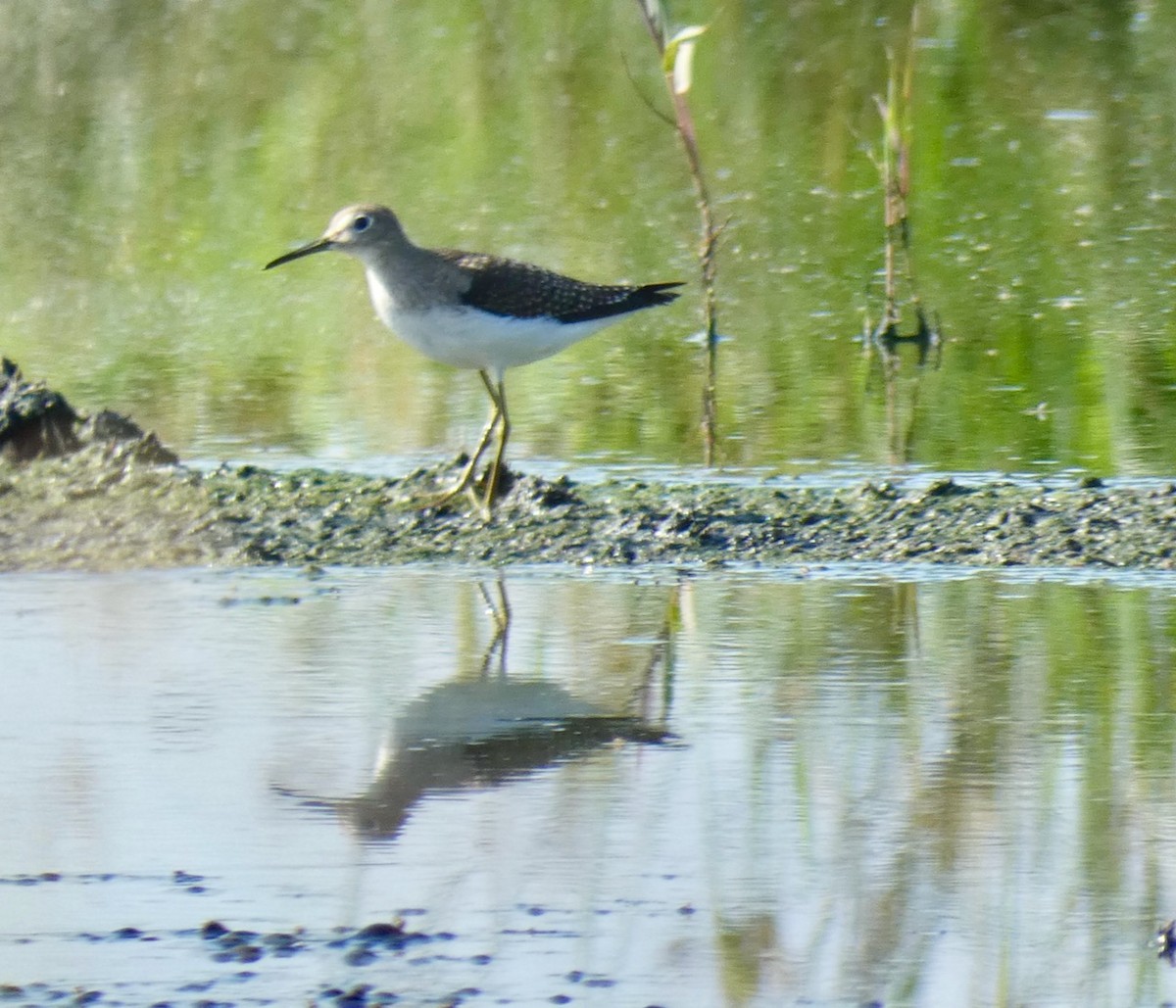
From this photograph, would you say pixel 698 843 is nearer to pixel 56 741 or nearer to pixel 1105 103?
pixel 56 741

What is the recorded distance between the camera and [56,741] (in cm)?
493

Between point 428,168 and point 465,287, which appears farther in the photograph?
point 428,168

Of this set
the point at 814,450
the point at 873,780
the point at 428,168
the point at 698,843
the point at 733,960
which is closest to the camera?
the point at 733,960

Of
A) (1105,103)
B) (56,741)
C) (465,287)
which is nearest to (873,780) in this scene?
(56,741)

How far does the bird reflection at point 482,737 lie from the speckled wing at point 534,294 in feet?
7.52

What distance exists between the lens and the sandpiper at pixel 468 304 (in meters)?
7.64

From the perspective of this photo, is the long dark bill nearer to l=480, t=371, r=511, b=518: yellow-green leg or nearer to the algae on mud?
l=480, t=371, r=511, b=518: yellow-green leg

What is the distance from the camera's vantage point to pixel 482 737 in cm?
500

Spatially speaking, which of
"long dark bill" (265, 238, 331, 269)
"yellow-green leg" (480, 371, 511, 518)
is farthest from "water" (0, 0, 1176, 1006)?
"long dark bill" (265, 238, 331, 269)

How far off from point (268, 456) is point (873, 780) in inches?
162

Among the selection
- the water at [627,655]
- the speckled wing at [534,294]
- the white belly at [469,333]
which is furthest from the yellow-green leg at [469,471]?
the water at [627,655]

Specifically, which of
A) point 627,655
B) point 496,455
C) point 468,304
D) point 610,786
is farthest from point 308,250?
point 610,786

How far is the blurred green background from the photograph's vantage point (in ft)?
29.4

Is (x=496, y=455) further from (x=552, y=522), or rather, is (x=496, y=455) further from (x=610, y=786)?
(x=610, y=786)
